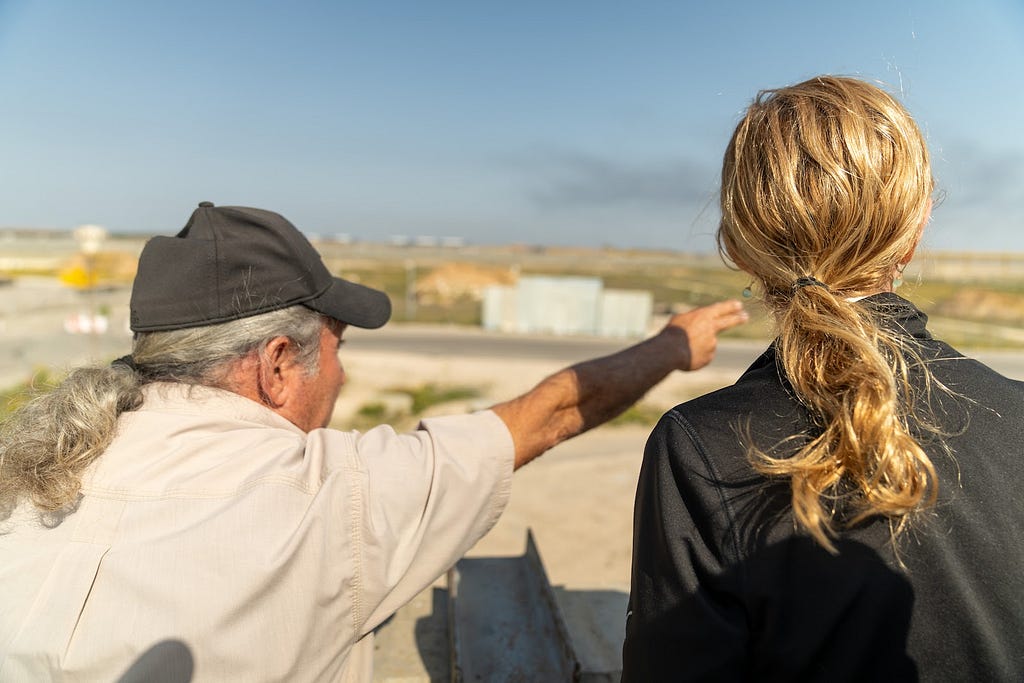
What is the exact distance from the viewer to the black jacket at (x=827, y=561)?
3.85ft

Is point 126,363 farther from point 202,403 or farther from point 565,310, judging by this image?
point 565,310

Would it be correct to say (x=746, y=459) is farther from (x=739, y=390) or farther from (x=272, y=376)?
(x=272, y=376)

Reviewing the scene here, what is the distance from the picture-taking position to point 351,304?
2119 mm

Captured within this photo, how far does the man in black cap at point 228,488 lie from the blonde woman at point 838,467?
22.6 inches

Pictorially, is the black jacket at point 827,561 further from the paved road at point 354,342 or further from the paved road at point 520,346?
the paved road at point 520,346

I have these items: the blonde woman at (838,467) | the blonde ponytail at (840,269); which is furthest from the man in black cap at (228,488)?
the blonde ponytail at (840,269)

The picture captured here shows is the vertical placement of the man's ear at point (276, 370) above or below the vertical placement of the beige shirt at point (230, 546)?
above

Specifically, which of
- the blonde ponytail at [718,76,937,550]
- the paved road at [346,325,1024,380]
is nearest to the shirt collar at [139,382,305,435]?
the blonde ponytail at [718,76,937,550]

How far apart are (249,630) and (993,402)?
154cm

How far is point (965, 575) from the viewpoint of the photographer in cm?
117

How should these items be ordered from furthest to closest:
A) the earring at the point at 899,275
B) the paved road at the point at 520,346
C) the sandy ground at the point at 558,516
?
the paved road at the point at 520,346 → the sandy ground at the point at 558,516 → the earring at the point at 899,275

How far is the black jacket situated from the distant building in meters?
24.7

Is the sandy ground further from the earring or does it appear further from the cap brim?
the earring

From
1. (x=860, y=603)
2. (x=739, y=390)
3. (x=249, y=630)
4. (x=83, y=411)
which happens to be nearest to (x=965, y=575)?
(x=860, y=603)
